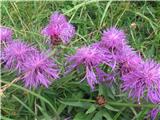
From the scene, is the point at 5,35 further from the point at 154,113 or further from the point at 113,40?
the point at 154,113

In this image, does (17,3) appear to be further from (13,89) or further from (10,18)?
(13,89)

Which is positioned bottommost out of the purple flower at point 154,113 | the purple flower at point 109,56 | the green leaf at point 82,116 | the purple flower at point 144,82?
the purple flower at point 154,113

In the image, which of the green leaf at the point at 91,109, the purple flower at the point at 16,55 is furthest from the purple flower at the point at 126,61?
the purple flower at the point at 16,55

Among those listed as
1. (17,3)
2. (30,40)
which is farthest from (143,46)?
(17,3)

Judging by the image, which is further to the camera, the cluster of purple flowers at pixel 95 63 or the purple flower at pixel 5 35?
the purple flower at pixel 5 35

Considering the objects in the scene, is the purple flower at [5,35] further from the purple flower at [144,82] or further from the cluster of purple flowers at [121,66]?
the purple flower at [144,82]

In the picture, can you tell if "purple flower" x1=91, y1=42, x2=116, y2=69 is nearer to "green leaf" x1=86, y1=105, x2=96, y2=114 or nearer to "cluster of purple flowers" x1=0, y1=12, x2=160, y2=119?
"cluster of purple flowers" x1=0, y1=12, x2=160, y2=119

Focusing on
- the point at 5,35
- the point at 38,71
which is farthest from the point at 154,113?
the point at 5,35
